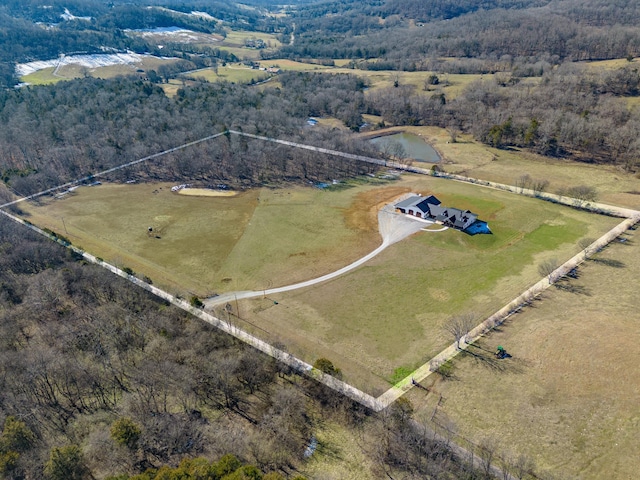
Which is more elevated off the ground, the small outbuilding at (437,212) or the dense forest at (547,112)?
the dense forest at (547,112)

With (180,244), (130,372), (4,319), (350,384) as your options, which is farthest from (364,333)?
(4,319)

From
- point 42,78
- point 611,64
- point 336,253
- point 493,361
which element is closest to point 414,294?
point 493,361

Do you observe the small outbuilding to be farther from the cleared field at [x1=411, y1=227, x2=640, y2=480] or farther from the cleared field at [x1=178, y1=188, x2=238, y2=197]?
the cleared field at [x1=178, y1=188, x2=238, y2=197]

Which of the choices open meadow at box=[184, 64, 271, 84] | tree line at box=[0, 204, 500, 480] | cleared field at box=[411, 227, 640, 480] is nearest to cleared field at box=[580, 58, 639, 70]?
cleared field at box=[411, 227, 640, 480]

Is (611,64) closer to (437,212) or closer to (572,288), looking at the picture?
(437,212)

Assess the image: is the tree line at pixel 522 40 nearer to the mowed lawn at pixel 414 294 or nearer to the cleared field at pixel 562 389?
the mowed lawn at pixel 414 294

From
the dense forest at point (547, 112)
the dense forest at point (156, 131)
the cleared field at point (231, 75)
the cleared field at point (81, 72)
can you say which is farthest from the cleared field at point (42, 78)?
the dense forest at point (547, 112)

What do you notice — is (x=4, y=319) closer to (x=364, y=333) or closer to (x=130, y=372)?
(x=130, y=372)
